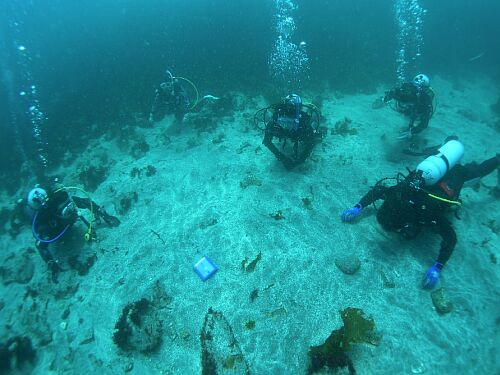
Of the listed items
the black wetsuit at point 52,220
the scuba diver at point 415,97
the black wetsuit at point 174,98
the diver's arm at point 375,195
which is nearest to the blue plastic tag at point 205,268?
the black wetsuit at point 52,220

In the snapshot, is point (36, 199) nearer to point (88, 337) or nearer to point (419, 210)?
point (88, 337)

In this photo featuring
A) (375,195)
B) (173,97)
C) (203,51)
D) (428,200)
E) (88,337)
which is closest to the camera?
(428,200)

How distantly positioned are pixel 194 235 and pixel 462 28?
33.9m

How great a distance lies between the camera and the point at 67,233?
8.77 m

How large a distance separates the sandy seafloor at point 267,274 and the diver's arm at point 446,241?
1.78 ft

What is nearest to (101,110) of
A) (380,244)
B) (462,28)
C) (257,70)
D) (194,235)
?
(257,70)

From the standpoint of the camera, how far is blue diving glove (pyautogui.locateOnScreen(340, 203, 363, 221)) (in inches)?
294

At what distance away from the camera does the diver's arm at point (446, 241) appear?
20.0ft

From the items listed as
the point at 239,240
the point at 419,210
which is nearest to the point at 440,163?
the point at 419,210

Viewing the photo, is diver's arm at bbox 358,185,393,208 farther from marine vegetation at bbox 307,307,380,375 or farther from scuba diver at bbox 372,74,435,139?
scuba diver at bbox 372,74,435,139

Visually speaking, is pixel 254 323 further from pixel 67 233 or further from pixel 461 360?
pixel 67 233

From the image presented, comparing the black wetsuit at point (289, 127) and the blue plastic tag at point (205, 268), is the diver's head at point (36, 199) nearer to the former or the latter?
the blue plastic tag at point (205, 268)

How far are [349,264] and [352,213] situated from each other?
148 cm

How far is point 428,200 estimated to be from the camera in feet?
19.7
